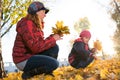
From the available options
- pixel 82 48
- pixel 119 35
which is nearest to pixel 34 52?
pixel 82 48

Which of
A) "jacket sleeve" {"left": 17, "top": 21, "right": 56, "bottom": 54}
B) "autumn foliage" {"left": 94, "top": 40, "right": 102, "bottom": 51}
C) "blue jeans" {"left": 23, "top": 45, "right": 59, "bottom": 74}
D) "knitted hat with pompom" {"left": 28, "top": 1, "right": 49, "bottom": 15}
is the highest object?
"knitted hat with pompom" {"left": 28, "top": 1, "right": 49, "bottom": 15}

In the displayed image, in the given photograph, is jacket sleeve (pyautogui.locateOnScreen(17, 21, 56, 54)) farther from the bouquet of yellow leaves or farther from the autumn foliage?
the autumn foliage

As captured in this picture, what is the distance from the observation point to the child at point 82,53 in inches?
298

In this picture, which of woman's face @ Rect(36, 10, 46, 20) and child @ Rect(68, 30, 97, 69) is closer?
woman's face @ Rect(36, 10, 46, 20)

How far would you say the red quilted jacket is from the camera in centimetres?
544

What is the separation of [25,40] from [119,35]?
3251 centimetres

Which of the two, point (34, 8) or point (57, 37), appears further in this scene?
point (34, 8)

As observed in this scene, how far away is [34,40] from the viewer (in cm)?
543

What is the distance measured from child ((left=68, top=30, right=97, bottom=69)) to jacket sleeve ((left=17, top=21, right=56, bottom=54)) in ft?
6.60

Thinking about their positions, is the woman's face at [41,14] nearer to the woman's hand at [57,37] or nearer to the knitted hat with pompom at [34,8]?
the knitted hat with pompom at [34,8]

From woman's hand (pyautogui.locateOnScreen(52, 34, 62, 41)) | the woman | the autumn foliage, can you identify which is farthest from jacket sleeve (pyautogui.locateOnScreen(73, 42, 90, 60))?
woman's hand (pyautogui.locateOnScreen(52, 34, 62, 41))

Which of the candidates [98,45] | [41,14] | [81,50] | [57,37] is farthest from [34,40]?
[98,45]

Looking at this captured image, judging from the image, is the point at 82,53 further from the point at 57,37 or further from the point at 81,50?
the point at 57,37

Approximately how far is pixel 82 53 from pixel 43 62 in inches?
78.3
